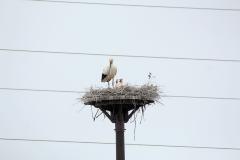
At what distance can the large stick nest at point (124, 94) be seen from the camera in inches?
201

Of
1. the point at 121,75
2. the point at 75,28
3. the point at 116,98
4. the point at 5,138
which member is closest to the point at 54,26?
the point at 75,28

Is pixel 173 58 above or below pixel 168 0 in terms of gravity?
below

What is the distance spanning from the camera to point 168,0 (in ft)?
26.6

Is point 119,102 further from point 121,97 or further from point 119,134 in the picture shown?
point 119,134

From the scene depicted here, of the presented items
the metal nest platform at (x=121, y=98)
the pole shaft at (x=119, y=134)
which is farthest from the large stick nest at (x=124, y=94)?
the pole shaft at (x=119, y=134)

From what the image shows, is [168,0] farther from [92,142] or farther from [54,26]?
[92,142]

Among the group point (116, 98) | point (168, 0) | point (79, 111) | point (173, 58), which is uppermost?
point (168, 0)

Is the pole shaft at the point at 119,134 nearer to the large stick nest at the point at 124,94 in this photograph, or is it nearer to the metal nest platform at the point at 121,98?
the metal nest platform at the point at 121,98

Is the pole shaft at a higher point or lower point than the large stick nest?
lower

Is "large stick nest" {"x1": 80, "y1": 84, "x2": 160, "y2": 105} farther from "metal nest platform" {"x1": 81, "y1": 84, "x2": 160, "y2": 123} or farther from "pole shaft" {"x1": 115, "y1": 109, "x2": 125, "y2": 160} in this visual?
"pole shaft" {"x1": 115, "y1": 109, "x2": 125, "y2": 160}

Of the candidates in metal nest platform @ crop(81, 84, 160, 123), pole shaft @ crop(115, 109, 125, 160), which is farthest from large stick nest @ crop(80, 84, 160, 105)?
pole shaft @ crop(115, 109, 125, 160)

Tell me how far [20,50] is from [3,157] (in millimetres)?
1324

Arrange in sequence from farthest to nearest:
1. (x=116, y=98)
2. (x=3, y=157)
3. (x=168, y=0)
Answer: (x=168, y=0) → (x=3, y=157) → (x=116, y=98)

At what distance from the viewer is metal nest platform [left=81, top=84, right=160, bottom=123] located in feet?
16.8
